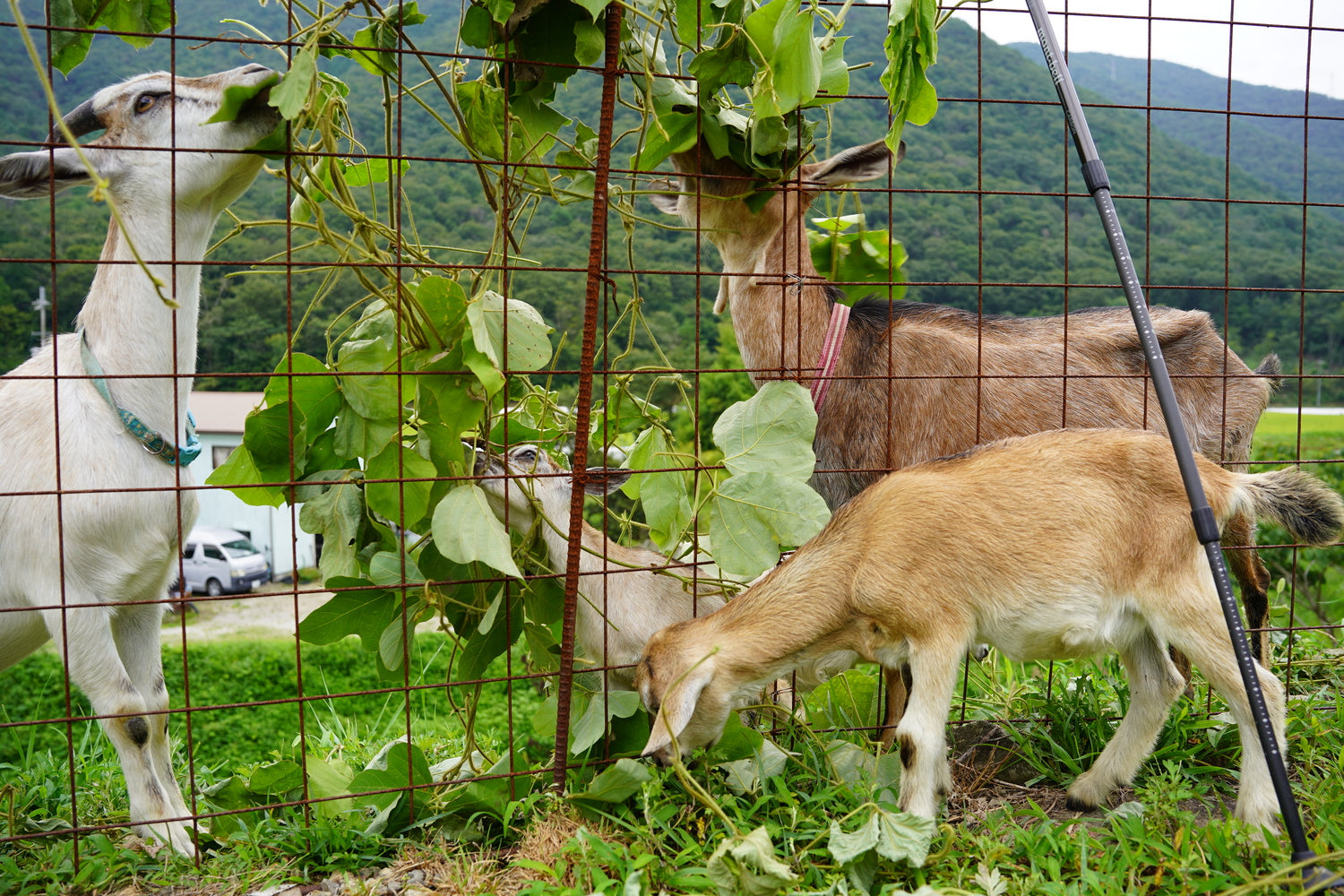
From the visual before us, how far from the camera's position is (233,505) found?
107 feet

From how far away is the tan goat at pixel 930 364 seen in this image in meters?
3.47

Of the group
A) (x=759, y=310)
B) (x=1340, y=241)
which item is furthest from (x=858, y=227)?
(x=1340, y=241)

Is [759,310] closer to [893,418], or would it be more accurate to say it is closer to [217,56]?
[893,418]

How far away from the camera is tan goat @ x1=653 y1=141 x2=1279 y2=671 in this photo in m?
3.47

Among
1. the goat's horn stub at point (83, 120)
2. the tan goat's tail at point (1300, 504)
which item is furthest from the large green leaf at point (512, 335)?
the tan goat's tail at point (1300, 504)

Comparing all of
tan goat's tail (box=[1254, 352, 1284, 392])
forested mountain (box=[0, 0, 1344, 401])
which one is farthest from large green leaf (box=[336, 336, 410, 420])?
forested mountain (box=[0, 0, 1344, 401])

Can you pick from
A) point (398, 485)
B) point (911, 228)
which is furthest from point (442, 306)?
point (911, 228)

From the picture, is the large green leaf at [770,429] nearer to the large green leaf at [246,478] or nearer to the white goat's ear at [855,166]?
the white goat's ear at [855,166]

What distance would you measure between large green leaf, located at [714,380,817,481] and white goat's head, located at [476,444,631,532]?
33cm

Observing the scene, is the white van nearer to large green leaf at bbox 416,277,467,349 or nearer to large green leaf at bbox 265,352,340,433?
large green leaf at bbox 265,352,340,433

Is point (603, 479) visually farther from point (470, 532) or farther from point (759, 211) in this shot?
point (759, 211)

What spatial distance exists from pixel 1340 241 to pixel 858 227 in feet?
118

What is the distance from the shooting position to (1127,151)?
959 inches

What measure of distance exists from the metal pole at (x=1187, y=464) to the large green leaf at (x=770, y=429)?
2.88 ft
